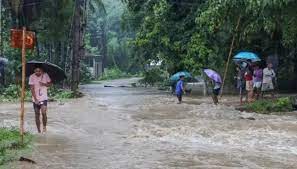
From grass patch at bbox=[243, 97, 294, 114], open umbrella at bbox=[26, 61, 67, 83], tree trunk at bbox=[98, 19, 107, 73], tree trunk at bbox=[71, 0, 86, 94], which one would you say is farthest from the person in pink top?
tree trunk at bbox=[98, 19, 107, 73]

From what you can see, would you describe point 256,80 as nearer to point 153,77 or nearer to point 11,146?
point 11,146

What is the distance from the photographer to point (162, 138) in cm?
1348

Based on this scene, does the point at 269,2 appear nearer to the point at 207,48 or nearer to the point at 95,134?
the point at 95,134

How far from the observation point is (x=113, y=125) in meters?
16.1

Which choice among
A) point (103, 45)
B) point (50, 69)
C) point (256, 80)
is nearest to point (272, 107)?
point (256, 80)

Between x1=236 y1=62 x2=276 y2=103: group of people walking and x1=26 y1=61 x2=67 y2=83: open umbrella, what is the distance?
9.78m

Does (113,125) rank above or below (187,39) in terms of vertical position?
below

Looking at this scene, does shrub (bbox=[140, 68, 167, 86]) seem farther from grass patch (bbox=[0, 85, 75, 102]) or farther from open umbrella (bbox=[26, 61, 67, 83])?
open umbrella (bbox=[26, 61, 67, 83])

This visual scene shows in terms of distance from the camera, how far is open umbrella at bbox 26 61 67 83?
1349 cm

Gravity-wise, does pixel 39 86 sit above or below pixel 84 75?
below

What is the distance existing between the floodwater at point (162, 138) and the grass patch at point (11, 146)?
23 cm

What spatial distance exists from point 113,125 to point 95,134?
195cm

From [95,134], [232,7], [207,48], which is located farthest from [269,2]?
[207,48]

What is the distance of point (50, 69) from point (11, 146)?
3.41 metres
